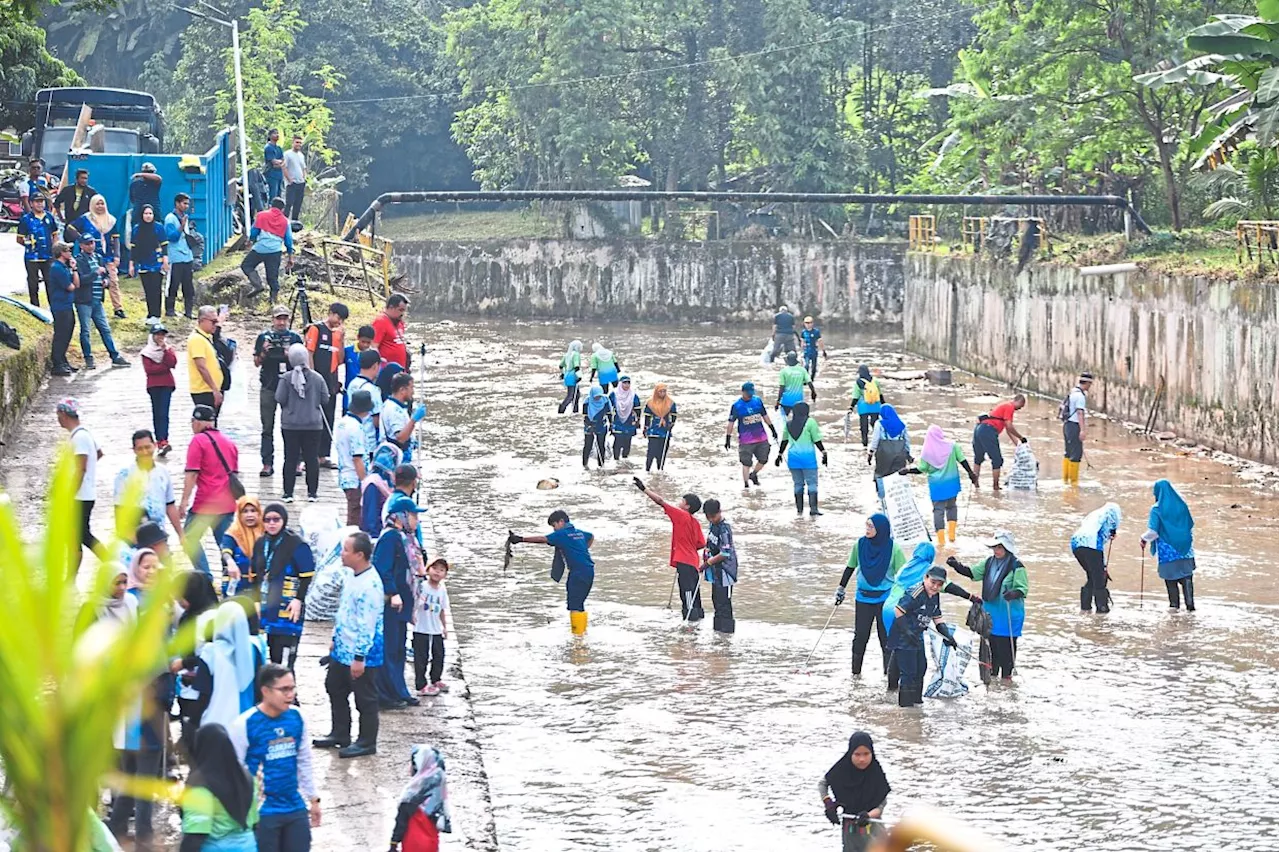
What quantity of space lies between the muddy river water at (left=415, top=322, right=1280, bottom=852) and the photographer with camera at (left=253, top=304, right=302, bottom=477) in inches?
88.9

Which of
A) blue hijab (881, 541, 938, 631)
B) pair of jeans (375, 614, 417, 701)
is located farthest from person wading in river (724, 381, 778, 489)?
pair of jeans (375, 614, 417, 701)

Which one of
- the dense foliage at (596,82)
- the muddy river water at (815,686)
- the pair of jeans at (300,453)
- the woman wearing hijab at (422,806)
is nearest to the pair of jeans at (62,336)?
the muddy river water at (815,686)

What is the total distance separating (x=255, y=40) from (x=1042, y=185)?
28.5m

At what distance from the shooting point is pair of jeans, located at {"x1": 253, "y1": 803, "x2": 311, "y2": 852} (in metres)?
8.06

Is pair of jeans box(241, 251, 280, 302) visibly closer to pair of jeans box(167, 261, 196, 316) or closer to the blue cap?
pair of jeans box(167, 261, 196, 316)

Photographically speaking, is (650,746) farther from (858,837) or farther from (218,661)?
(218,661)

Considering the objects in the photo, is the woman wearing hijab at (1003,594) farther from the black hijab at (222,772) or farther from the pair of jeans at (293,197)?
the pair of jeans at (293,197)

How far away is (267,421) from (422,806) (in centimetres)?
958

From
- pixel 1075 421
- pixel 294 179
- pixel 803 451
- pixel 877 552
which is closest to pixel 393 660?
A: pixel 877 552

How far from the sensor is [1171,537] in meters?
16.7

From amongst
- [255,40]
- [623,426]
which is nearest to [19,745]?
[623,426]

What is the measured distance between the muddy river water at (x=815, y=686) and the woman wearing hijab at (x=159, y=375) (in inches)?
127

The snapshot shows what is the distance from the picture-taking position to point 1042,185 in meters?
44.2

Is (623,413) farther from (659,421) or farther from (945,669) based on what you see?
(945,669)
